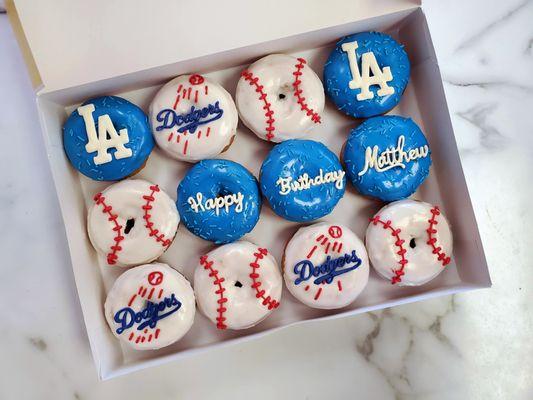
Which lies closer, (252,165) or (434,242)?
(434,242)

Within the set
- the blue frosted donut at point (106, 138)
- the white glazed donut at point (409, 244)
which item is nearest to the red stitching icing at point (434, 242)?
the white glazed donut at point (409, 244)

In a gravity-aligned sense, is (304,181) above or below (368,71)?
below

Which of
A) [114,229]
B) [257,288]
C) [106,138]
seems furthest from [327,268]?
[106,138]

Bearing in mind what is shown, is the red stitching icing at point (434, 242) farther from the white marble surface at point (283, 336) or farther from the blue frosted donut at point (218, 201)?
the blue frosted donut at point (218, 201)

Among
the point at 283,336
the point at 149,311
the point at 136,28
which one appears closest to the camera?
the point at 136,28

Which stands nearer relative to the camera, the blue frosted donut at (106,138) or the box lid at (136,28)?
the box lid at (136,28)

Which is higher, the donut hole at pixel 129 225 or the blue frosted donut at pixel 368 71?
the blue frosted donut at pixel 368 71

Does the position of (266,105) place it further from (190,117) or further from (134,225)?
(134,225)
